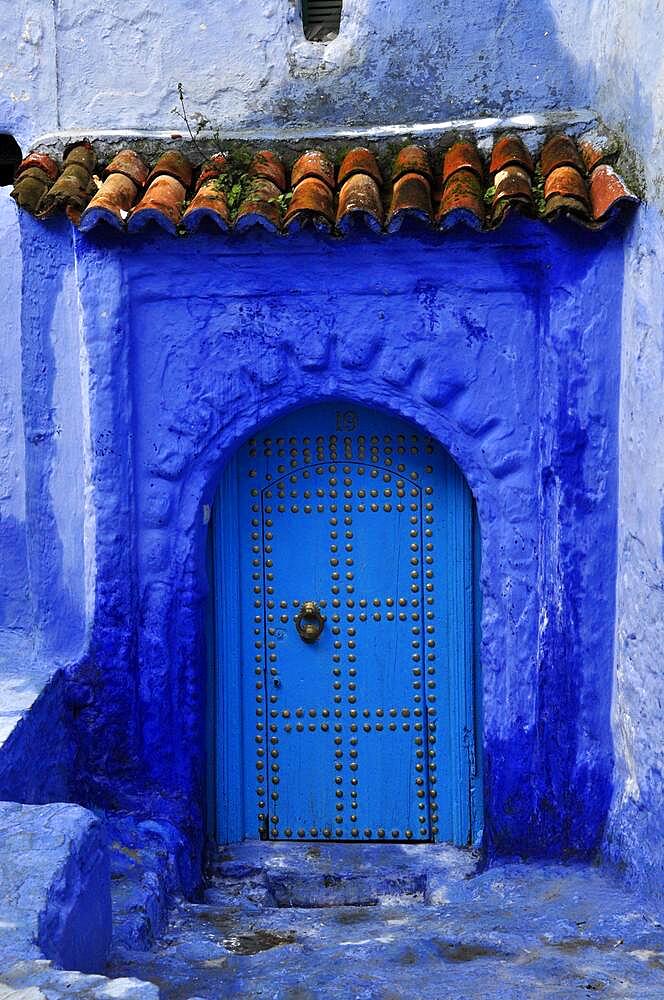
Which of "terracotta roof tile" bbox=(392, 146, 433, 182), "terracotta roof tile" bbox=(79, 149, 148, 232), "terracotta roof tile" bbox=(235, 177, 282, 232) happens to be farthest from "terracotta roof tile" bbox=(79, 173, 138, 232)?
"terracotta roof tile" bbox=(392, 146, 433, 182)

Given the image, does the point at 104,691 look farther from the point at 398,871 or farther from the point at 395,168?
the point at 395,168

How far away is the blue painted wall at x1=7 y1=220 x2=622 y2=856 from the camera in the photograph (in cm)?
494

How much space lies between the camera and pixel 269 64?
5086mm

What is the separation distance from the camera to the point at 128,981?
10.2 ft

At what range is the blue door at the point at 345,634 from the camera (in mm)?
5359

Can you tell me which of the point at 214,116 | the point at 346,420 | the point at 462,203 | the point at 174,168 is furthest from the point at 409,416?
the point at 214,116

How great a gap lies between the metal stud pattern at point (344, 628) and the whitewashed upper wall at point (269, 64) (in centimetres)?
130

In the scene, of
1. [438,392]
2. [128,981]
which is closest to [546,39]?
[438,392]

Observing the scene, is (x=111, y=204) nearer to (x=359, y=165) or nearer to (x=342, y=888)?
(x=359, y=165)

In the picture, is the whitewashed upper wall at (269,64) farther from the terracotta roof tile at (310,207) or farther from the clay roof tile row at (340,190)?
the terracotta roof tile at (310,207)

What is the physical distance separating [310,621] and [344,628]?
15 centimetres

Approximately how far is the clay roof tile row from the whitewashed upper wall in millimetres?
207

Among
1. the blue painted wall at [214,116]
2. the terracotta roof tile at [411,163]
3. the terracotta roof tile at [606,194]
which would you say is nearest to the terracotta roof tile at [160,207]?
the blue painted wall at [214,116]

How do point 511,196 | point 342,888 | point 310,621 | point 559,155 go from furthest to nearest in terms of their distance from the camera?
point 310,621, point 342,888, point 559,155, point 511,196
